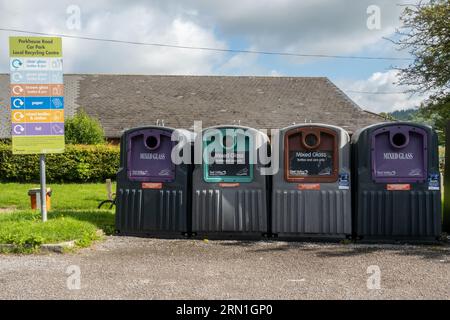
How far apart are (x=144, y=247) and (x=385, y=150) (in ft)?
11.8

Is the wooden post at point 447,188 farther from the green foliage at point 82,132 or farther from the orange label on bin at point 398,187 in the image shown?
the green foliage at point 82,132

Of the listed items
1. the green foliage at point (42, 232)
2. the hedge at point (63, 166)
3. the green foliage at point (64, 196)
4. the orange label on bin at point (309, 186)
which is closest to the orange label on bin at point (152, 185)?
the green foliage at point (42, 232)

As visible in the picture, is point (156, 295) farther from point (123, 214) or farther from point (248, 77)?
Result: point (248, 77)

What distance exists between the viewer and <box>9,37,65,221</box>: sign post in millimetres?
7566

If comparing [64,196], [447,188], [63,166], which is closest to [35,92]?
[64,196]

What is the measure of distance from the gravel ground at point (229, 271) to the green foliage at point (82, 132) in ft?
43.2

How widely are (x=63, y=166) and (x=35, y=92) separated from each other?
10086 mm

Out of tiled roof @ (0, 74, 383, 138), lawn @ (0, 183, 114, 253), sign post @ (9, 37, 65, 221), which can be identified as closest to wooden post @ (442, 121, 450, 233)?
lawn @ (0, 183, 114, 253)

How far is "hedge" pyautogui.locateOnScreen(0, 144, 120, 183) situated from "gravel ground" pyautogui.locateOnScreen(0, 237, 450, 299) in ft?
35.8

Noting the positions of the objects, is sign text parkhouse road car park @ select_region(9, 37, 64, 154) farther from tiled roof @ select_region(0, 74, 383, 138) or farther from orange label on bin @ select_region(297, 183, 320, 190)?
tiled roof @ select_region(0, 74, 383, 138)

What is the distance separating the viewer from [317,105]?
26.1 metres

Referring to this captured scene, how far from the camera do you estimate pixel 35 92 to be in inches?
301

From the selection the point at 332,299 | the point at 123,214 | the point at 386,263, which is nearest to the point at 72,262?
the point at 123,214

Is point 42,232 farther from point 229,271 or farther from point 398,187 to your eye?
point 398,187
